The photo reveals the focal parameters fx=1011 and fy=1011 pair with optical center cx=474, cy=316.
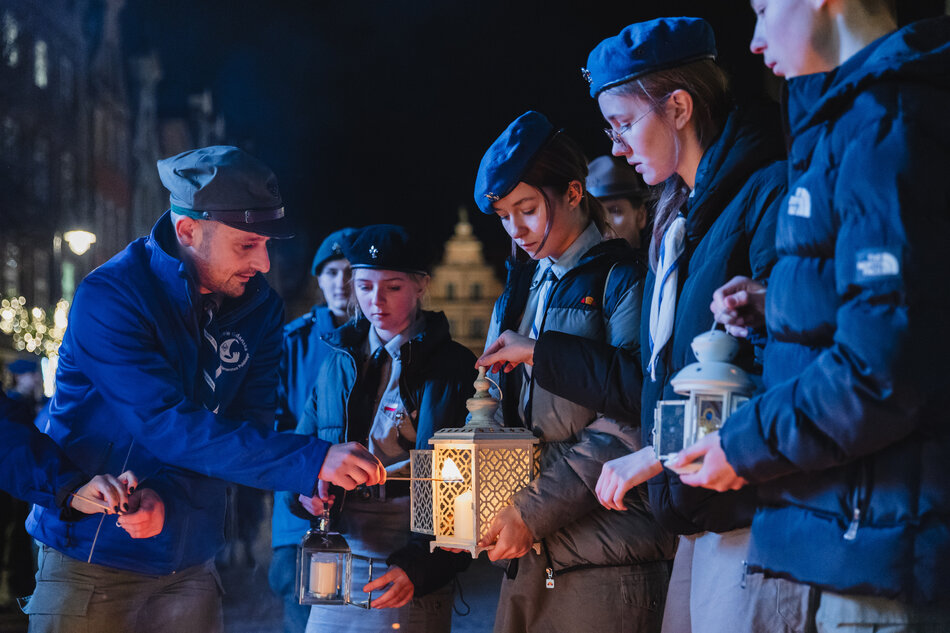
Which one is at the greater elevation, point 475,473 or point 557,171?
point 557,171

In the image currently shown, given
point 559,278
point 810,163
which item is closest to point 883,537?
point 810,163

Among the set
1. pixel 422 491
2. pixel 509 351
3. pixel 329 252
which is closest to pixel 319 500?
pixel 422 491

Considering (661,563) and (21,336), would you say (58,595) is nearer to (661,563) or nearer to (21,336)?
(661,563)

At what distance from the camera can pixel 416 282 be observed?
3.48 m

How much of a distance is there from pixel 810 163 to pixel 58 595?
Result: 2.13 meters

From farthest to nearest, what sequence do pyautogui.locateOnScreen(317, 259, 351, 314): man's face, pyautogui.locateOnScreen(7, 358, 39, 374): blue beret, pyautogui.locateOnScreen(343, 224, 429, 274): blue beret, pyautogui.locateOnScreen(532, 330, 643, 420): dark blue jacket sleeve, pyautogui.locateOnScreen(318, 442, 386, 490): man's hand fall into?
1. pyautogui.locateOnScreen(7, 358, 39, 374): blue beret
2. pyautogui.locateOnScreen(317, 259, 351, 314): man's face
3. pyautogui.locateOnScreen(343, 224, 429, 274): blue beret
4. pyautogui.locateOnScreen(318, 442, 386, 490): man's hand
5. pyautogui.locateOnScreen(532, 330, 643, 420): dark blue jacket sleeve

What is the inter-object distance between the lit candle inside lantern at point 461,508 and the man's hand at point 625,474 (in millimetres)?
528

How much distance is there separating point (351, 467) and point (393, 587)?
496 millimetres

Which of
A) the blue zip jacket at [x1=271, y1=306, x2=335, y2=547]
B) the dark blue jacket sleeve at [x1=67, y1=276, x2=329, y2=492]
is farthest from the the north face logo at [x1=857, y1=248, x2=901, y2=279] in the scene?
the blue zip jacket at [x1=271, y1=306, x2=335, y2=547]

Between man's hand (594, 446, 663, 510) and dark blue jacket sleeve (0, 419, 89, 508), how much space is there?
1.39 meters

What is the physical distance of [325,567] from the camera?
2854 millimetres

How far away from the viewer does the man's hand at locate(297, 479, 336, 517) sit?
2.88 meters

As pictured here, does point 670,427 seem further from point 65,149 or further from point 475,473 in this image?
point 65,149

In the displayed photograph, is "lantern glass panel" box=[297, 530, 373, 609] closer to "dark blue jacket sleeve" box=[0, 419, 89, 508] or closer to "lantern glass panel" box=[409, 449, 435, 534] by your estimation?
"lantern glass panel" box=[409, 449, 435, 534]
